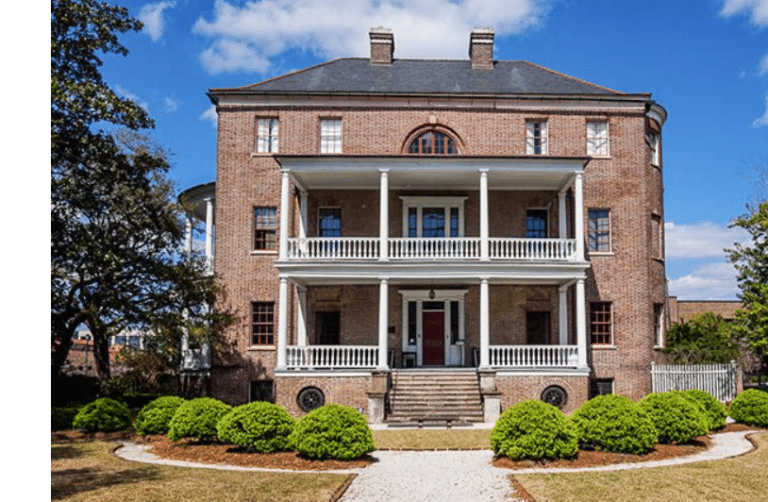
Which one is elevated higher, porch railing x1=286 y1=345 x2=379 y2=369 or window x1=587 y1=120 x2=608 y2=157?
window x1=587 y1=120 x2=608 y2=157

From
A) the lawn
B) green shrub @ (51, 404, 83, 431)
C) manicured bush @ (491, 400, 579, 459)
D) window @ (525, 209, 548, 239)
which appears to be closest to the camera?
the lawn

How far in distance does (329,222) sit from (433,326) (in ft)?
18.3

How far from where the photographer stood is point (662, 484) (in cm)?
1180

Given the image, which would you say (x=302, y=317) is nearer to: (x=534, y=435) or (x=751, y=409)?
(x=534, y=435)

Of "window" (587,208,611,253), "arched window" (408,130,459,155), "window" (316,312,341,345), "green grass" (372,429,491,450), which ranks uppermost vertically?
"arched window" (408,130,459,155)

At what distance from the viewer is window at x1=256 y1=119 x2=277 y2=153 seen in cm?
2650

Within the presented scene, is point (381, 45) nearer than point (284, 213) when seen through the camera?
No

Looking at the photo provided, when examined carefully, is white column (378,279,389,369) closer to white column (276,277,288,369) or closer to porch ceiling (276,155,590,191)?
white column (276,277,288,369)

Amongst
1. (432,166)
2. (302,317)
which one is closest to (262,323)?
(302,317)

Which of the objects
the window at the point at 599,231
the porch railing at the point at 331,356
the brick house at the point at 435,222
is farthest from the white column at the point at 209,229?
the window at the point at 599,231

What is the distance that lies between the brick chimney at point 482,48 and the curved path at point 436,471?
1804cm

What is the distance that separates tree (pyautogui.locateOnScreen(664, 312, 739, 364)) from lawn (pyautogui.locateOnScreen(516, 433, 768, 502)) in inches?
489

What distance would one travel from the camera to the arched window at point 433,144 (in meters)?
26.7

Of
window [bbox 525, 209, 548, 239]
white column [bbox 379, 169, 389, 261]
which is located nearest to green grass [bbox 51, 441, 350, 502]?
white column [bbox 379, 169, 389, 261]
